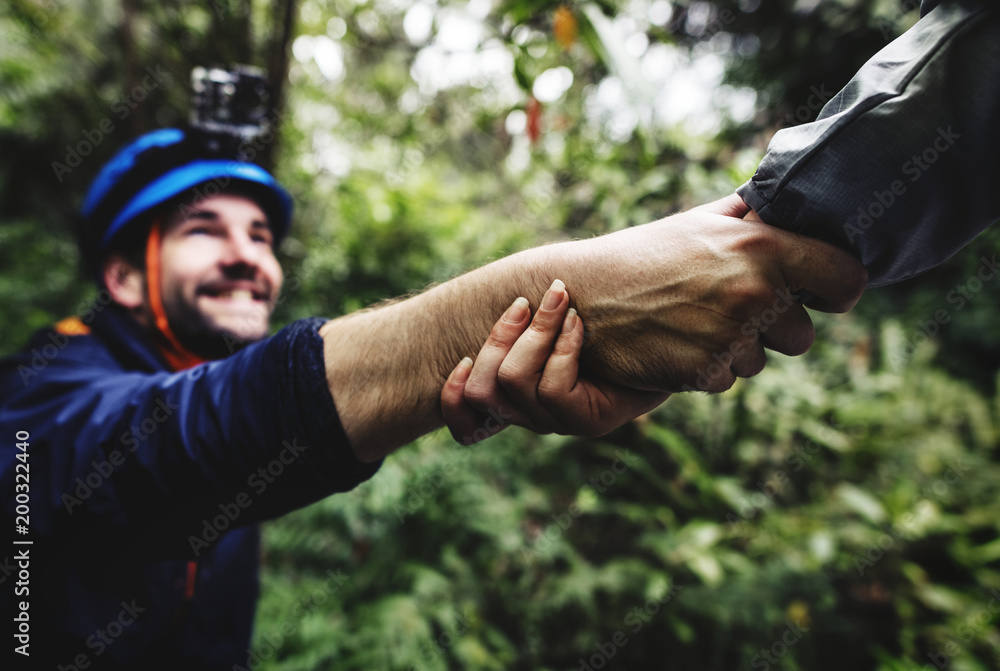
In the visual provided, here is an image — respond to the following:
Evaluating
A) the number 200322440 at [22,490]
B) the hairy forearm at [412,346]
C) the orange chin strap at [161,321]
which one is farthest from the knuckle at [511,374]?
the orange chin strap at [161,321]

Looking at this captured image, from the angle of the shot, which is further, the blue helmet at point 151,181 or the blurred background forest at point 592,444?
the blurred background forest at point 592,444

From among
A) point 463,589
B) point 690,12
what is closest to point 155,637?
point 463,589

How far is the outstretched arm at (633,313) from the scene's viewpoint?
951 millimetres

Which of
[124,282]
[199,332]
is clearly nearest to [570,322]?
[199,332]

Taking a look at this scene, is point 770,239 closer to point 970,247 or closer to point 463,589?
point 463,589

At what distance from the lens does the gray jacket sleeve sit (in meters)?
0.75

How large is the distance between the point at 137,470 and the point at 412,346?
25.9 inches

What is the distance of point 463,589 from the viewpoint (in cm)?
318

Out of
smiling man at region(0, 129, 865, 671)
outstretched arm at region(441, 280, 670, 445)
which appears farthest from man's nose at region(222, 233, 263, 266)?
outstretched arm at region(441, 280, 670, 445)

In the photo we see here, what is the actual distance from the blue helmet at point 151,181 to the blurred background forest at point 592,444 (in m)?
1.04

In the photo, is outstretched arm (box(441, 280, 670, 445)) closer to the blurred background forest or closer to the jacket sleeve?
the jacket sleeve

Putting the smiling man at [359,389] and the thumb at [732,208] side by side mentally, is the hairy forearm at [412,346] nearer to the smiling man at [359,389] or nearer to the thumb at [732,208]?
the smiling man at [359,389]

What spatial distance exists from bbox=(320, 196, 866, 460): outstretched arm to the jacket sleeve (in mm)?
76

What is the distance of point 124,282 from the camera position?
1967 millimetres
